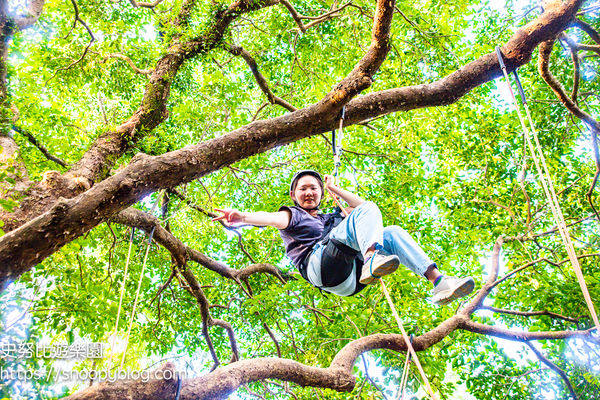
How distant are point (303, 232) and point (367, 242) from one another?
78 centimetres

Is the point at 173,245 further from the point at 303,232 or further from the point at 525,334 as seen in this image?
the point at 525,334

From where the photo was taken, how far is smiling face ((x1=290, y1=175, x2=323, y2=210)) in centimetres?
326

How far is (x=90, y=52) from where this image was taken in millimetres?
5230

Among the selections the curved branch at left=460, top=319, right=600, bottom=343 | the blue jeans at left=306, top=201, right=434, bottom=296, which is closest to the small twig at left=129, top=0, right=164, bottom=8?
the blue jeans at left=306, top=201, right=434, bottom=296

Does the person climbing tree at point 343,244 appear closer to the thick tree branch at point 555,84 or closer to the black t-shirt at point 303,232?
the black t-shirt at point 303,232

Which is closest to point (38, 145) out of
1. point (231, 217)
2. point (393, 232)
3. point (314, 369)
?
point (231, 217)

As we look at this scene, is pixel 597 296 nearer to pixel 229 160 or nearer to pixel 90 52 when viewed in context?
pixel 229 160

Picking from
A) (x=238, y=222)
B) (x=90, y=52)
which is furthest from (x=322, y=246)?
(x=90, y=52)

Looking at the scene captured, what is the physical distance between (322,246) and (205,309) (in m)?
2.63

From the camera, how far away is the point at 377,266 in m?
2.15

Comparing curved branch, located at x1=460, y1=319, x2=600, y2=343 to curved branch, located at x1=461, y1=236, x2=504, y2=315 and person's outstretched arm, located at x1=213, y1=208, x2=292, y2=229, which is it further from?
person's outstretched arm, located at x1=213, y1=208, x2=292, y2=229

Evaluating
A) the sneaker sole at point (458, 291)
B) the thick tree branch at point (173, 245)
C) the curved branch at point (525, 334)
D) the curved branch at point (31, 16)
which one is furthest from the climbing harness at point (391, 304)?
the curved branch at point (31, 16)

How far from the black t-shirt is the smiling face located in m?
0.21

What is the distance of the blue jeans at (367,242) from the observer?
2.35m
